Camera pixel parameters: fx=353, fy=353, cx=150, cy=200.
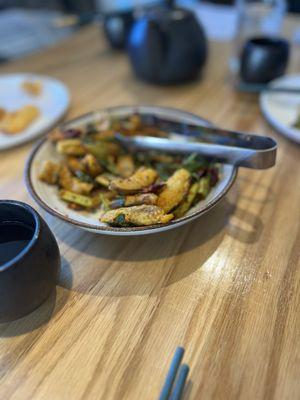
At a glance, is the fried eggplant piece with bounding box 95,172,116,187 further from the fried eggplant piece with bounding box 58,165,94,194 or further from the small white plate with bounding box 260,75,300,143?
the small white plate with bounding box 260,75,300,143

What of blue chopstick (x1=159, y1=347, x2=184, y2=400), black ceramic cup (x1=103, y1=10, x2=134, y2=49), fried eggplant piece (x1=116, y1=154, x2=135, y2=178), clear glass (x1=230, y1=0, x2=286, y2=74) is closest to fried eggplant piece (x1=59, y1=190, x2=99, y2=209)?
fried eggplant piece (x1=116, y1=154, x2=135, y2=178)

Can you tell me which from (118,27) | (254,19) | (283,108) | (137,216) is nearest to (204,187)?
(137,216)

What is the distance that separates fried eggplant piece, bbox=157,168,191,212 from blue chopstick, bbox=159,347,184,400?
0.77 feet

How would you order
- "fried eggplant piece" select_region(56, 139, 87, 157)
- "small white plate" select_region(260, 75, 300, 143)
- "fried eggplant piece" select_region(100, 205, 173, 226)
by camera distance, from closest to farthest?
"fried eggplant piece" select_region(100, 205, 173, 226), "fried eggplant piece" select_region(56, 139, 87, 157), "small white plate" select_region(260, 75, 300, 143)

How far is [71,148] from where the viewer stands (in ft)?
2.55

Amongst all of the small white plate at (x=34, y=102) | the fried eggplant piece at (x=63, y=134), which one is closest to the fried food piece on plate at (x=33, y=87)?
the small white plate at (x=34, y=102)

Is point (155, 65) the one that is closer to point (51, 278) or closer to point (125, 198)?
point (125, 198)

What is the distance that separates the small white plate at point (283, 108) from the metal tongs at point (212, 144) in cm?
25

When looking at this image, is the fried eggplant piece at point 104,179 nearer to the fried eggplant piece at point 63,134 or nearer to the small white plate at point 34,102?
the fried eggplant piece at point 63,134

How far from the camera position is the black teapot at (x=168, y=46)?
1.08m

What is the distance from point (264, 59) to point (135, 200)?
2.35ft

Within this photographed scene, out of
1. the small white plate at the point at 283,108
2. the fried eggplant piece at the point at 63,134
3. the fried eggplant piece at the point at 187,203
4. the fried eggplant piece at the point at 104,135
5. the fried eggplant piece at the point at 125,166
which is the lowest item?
the fried eggplant piece at the point at 125,166

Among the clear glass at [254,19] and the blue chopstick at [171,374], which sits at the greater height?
the clear glass at [254,19]

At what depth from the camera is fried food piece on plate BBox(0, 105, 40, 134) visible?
989mm
